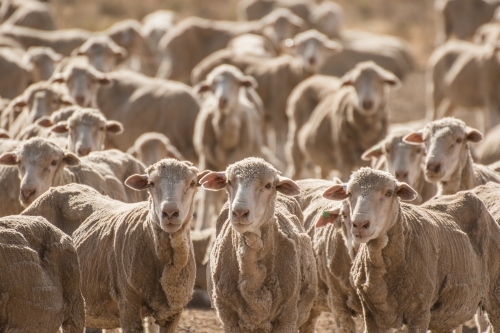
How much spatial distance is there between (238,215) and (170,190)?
0.65 m

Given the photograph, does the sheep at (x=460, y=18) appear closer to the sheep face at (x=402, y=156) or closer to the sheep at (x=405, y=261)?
the sheep face at (x=402, y=156)

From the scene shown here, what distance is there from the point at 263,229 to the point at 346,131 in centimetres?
740

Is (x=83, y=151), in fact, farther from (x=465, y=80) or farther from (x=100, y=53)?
(x=465, y=80)

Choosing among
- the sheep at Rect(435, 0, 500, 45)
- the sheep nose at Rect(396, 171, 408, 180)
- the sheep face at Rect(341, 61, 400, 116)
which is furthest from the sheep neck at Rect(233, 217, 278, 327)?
the sheep at Rect(435, 0, 500, 45)

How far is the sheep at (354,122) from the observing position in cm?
1515

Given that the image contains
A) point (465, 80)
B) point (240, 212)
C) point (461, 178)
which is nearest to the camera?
point (240, 212)

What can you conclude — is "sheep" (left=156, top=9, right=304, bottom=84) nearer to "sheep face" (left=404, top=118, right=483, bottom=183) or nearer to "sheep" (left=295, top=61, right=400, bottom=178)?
"sheep" (left=295, top=61, right=400, bottom=178)

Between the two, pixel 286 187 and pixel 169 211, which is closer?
pixel 169 211

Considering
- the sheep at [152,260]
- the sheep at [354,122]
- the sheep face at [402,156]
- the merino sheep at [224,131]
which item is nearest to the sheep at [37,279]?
the sheep at [152,260]

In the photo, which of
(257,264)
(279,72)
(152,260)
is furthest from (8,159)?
(279,72)

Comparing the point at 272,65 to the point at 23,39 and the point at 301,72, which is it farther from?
the point at 23,39

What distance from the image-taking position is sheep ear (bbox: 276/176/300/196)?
809 cm

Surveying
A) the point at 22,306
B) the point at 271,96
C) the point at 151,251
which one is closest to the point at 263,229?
the point at 151,251

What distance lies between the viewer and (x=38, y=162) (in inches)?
409
